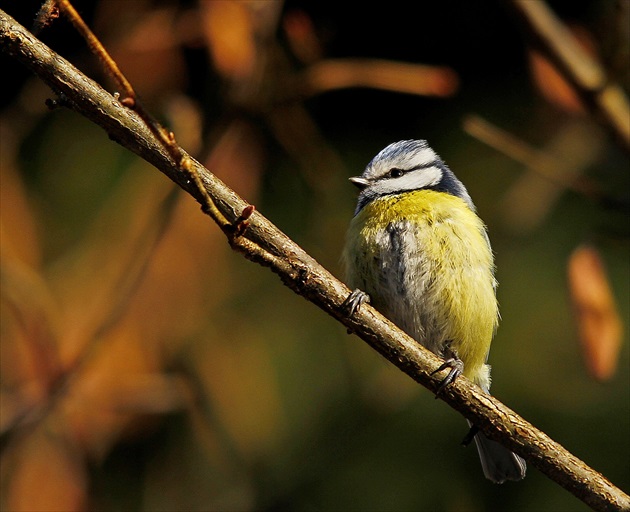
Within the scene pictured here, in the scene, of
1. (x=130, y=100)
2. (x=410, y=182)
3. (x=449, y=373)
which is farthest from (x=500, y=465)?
(x=130, y=100)

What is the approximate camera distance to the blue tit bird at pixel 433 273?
2779mm

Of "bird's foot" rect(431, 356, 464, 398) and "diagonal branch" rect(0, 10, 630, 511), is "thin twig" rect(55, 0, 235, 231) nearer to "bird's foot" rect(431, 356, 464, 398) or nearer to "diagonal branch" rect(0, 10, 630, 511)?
"diagonal branch" rect(0, 10, 630, 511)

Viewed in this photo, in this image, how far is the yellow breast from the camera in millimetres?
2777

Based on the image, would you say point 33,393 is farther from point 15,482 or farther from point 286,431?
point 286,431

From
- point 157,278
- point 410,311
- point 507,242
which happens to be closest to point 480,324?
point 410,311

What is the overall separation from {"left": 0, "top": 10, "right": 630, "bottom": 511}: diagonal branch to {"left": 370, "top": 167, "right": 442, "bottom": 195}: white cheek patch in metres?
1.21

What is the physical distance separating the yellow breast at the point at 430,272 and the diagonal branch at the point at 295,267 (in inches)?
30.6

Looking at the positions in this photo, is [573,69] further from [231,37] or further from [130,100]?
[130,100]

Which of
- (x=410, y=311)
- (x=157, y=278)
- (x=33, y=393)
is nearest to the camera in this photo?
(x=33, y=393)

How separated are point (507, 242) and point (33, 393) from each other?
78.7 inches

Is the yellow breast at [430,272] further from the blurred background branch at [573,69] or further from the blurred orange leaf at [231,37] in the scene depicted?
the blurred orange leaf at [231,37]

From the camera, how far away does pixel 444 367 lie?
196 cm

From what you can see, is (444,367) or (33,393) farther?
(33,393)

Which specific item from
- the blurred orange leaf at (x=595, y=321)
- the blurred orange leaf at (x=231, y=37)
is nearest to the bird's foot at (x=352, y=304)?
the blurred orange leaf at (x=595, y=321)
